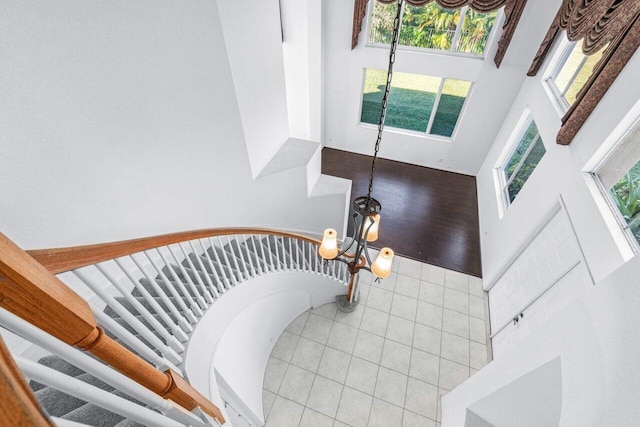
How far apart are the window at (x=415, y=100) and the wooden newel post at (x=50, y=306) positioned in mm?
6399

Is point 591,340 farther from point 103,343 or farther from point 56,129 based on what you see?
point 56,129

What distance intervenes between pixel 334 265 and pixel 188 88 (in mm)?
2694

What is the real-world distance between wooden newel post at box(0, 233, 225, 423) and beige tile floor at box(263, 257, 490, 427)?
2790mm

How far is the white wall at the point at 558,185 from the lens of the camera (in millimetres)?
2279

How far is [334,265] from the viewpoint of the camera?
13.2ft

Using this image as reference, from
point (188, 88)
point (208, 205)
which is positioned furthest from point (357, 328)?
point (188, 88)

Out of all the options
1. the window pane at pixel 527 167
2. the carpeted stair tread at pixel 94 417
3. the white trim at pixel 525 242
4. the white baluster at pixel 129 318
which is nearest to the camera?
the white baluster at pixel 129 318

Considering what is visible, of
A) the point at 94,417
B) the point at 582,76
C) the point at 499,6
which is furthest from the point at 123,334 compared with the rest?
the point at 499,6

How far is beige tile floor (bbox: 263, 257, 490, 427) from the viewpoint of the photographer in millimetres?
3271

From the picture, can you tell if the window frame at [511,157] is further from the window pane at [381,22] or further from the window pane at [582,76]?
the window pane at [381,22]

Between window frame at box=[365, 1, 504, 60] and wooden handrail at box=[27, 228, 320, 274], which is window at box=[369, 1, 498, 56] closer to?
window frame at box=[365, 1, 504, 60]

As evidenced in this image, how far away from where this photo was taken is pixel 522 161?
454 centimetres

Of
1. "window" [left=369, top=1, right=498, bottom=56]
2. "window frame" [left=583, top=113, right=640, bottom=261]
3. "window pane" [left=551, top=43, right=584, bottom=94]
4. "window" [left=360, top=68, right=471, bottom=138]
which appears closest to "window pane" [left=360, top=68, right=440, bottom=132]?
"window" [left=360, top=68, right=471, bottom=138]

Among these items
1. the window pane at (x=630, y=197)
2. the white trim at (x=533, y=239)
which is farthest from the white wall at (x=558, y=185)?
the window pane at (x=630, y=197)
